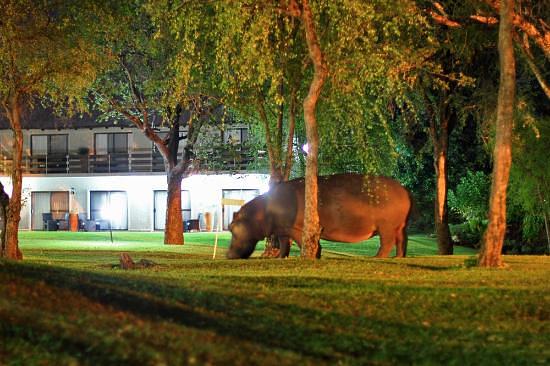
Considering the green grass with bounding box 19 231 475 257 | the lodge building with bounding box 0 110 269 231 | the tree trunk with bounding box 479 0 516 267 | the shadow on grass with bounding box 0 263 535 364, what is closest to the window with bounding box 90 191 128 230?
the lodge building with bounding box 0 110 269 231

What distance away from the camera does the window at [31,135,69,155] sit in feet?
193

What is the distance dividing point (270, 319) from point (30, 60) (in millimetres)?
15039

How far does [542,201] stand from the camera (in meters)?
34.1

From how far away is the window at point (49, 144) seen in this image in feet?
193

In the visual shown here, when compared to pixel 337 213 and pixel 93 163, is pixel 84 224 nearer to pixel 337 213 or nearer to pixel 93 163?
pixel 93 163

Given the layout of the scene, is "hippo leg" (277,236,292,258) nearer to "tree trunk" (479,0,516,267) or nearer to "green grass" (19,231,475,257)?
"tree trunk" (479,0,516,267)

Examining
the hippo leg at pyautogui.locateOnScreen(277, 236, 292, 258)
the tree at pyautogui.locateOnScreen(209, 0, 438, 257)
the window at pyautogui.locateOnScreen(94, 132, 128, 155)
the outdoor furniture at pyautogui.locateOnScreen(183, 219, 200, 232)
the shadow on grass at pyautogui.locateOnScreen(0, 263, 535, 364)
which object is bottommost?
the shadow on grass at pyautogui.locateOnScreen(0, 263, 535, 364)

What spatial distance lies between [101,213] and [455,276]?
140 ft

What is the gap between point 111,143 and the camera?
189 ft

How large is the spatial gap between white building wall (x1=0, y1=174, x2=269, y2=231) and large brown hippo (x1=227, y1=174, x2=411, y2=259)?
28376 millimetres

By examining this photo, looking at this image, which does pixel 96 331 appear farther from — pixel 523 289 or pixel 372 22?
pixel 372 22

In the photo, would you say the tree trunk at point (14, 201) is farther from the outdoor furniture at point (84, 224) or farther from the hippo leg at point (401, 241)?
the outdoor furniture at point (84, 224)

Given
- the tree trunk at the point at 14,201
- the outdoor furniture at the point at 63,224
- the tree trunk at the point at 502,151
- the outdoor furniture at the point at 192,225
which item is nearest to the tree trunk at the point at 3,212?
the tree trunk at the point at 14,201

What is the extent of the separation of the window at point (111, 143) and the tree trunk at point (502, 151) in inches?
1600
